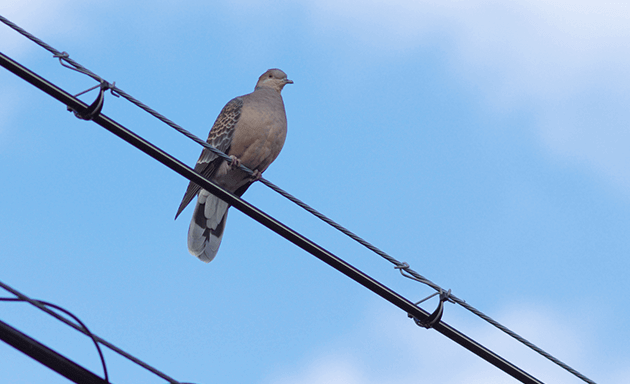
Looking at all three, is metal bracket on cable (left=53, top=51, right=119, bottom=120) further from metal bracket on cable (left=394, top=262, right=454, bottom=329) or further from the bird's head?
the bird's head

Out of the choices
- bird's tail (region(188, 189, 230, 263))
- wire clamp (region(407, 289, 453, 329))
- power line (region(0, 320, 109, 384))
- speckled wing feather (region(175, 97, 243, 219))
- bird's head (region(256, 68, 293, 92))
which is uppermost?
bird's head (region(256, 68, 293, 92))

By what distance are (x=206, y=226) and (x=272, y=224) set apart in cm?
358

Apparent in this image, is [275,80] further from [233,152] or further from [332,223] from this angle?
[332,223]

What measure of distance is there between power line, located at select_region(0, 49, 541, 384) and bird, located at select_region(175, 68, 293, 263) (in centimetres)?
295

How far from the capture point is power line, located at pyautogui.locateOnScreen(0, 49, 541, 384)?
10.3 ft

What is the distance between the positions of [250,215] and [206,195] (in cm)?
350

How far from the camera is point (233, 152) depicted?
6.73 m

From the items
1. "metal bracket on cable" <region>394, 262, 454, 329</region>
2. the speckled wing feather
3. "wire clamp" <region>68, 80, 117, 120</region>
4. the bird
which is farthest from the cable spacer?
the speckled wing feather

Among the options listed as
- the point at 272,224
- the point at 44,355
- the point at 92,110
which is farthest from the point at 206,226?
the point at 44,355

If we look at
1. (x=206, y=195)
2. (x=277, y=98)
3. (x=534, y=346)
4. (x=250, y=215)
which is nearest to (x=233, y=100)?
(x=277, y=98)

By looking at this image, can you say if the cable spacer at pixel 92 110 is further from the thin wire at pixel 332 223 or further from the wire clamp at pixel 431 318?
the wire clamp at pixel 431 318

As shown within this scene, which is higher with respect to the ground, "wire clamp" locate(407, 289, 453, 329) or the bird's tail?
the bird's tail

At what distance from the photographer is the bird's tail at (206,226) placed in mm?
6848

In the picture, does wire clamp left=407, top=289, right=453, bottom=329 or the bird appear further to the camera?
the bird
